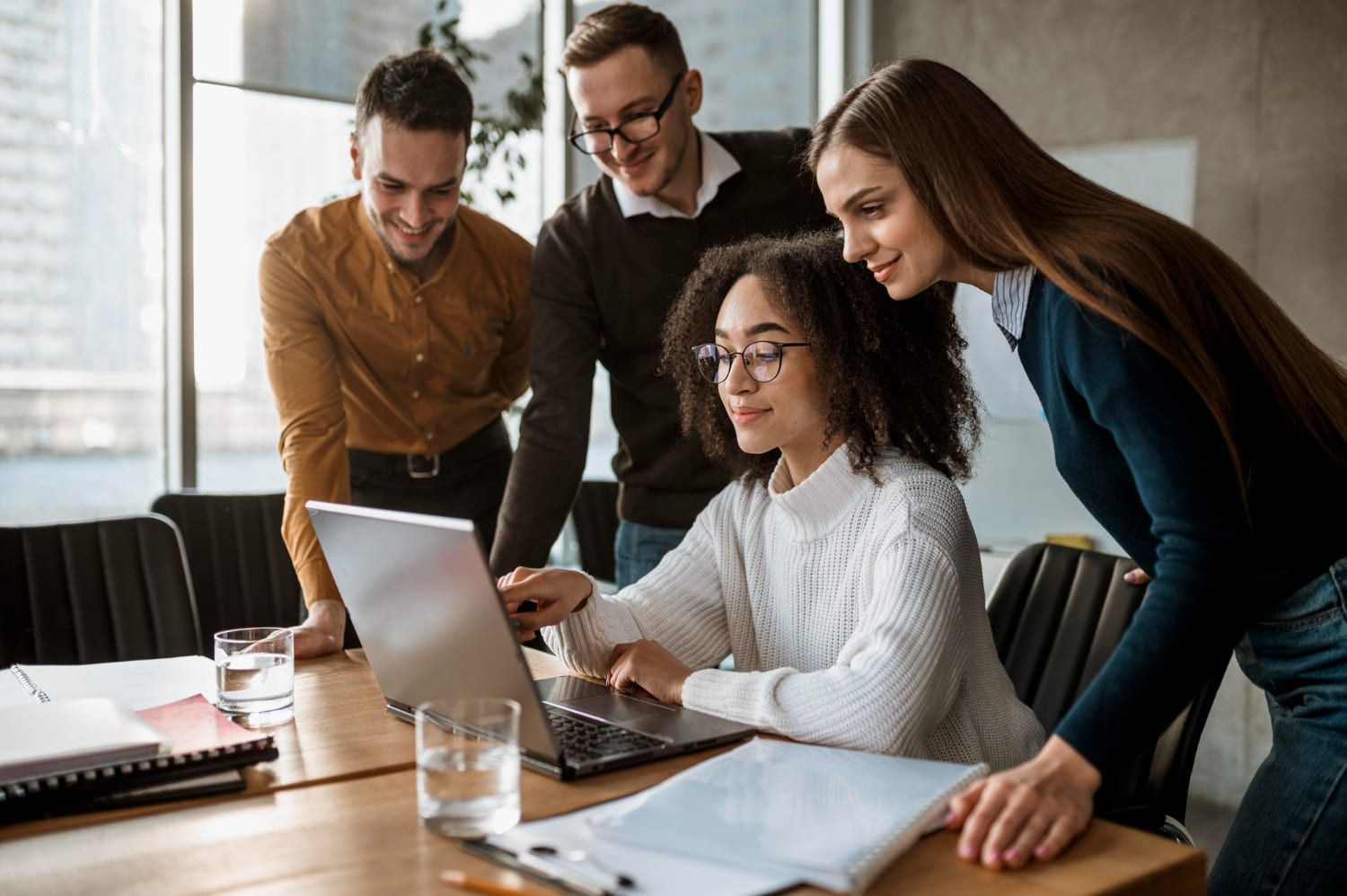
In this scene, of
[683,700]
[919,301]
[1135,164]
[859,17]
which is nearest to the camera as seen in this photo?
[683,700]

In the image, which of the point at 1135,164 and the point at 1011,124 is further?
the point at 1135,164

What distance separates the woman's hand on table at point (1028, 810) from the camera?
0.96 metres

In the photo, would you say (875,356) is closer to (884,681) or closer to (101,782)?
(884,681)

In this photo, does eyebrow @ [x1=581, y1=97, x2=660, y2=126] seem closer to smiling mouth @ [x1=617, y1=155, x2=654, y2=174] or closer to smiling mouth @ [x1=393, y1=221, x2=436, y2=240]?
smiling mouth @ [x1=617, y1=155, x2=654, y2=174]

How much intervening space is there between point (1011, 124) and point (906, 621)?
531 millimetres

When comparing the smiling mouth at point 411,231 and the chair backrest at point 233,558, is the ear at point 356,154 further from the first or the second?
the chair backrest at point 233,558

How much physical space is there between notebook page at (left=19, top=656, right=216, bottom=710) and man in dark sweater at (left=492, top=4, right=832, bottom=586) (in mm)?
647

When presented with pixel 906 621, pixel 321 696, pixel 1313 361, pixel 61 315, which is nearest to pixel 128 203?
pixel 61 315

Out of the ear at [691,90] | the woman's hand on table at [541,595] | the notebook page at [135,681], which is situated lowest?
the notebook page at [135,681]

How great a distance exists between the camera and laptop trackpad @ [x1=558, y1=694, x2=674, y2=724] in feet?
4.50

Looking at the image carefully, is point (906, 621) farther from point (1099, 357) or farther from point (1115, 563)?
point (1115, 563)

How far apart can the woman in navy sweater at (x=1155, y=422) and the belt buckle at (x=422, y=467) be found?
1.33 m

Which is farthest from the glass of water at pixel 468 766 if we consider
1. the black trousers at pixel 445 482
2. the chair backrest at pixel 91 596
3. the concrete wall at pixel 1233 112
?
the concrete wall at pixel 1233 112

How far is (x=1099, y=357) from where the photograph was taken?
113 cm
